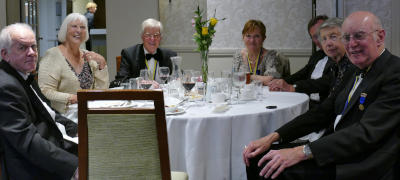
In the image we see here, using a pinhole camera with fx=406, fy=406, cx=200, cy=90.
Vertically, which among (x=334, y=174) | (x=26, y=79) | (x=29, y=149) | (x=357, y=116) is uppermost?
(x=26, y=79)

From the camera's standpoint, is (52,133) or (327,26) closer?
(52,133)

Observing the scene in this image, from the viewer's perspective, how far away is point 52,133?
211cm

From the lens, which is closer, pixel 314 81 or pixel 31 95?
pixel 31 95

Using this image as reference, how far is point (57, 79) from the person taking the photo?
3.48 m

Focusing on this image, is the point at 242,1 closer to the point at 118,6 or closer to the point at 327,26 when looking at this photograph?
the point at 118,6

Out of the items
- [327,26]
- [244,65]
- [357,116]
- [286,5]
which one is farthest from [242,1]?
[357,116]

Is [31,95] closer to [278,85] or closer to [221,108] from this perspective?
[221,108]

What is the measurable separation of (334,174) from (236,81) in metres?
1.24

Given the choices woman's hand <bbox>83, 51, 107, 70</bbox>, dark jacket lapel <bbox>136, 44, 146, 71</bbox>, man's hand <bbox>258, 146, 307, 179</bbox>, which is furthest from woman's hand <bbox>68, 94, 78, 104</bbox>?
man's hand <bbox>258, 146, 307, 179</bbox>

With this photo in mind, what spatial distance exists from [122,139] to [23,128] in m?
0.53

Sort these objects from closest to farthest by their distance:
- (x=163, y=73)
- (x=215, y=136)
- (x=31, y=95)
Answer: (x=31, y=95) → (x=215, y=136) → (x=163, y=73)

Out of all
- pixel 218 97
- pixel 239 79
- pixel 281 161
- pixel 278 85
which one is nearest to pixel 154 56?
pixel 278 85

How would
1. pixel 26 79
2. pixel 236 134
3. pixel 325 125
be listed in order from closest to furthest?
pixel 26 79, pixel 325 125, pixel 236 134

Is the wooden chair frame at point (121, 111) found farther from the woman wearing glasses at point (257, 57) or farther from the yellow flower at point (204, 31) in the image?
the woman wearing glasses at point (257, 57)
